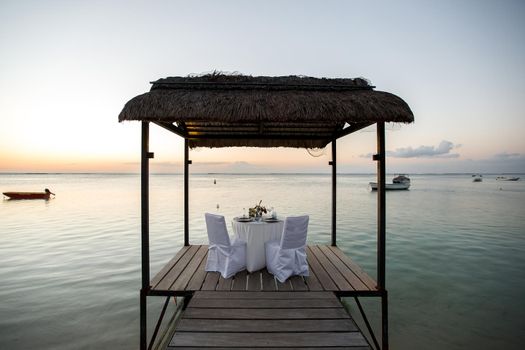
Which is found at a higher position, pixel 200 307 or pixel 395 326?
pixel 200 307

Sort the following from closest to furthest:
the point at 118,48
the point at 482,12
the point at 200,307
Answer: the point at 200,307, the point at 118,48, the point at 482,12

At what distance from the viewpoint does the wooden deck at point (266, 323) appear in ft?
6.68

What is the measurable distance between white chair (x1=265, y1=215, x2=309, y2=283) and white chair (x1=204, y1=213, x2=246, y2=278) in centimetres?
48

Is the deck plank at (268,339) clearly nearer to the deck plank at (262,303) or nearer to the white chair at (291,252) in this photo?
the deck plank at (262,303)

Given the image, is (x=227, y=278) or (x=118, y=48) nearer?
(x=227, y=278)

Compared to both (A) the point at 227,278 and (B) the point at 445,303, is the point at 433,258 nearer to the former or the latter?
(B) the point at 445,303

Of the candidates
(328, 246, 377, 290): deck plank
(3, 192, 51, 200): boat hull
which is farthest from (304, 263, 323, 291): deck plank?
(3, 192, 51, 200): boat hull

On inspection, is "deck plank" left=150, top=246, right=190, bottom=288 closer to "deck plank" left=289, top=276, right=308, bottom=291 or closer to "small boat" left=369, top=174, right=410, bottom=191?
"deck plank" left=289, top=276, right=308, bottom=291

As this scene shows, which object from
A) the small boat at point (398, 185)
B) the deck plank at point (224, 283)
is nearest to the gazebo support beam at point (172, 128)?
the deck plank at point (224, 283)

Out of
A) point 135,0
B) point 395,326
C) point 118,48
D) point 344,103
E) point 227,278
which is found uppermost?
point 135,0

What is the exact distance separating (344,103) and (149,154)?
2.28 meters

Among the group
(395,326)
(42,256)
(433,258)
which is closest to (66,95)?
(42,256)

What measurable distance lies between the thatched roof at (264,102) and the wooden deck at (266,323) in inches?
78.0

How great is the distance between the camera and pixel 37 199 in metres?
19.5
